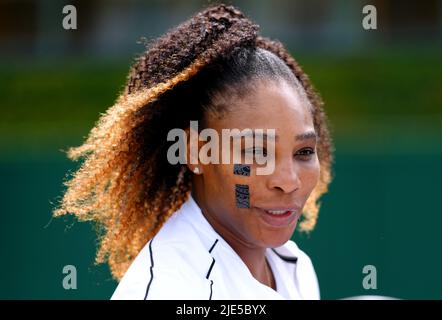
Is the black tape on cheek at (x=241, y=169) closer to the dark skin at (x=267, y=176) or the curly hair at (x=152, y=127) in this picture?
the dark skin at (x=267, y=176)


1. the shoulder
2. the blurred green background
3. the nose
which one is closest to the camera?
the shoulder

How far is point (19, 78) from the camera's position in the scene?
9711mm

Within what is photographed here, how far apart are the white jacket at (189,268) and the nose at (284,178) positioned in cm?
24

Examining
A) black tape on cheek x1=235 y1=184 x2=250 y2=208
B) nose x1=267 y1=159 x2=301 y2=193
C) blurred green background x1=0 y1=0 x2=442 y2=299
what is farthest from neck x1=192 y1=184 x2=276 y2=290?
blurred green background x1=0 y1=0 x2=442 y2=299

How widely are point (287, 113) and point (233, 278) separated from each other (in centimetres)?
48

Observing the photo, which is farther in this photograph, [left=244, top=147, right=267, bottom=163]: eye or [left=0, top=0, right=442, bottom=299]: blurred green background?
[left=0, top=0, right=442, bottom=299]: blurred green background

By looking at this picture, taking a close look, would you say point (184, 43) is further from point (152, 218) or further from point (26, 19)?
point (26, 19)

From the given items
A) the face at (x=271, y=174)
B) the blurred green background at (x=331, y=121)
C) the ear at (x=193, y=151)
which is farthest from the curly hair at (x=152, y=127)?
the blurred green background at (x=331, y=121)

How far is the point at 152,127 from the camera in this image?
238cm

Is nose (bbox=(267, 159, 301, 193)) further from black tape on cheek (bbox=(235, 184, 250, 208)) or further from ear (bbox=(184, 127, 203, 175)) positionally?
ear (bbox=(184, 127, 203, 175))

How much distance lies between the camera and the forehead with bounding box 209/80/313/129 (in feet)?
6.95

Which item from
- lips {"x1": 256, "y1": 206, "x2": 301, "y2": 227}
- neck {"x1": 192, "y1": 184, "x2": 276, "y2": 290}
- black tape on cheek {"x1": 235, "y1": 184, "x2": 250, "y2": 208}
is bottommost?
neck {"x1": 192, "y1": 184, "x2": 276, "y2": 290}

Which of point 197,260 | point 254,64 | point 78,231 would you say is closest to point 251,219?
point 197,260

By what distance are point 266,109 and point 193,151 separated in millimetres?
288
